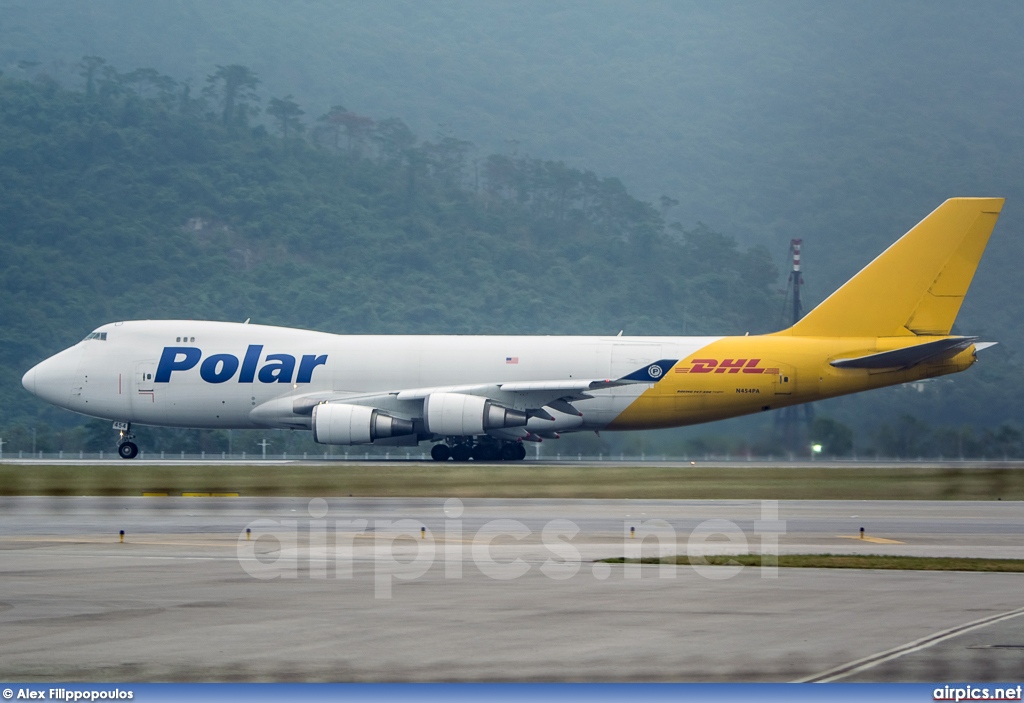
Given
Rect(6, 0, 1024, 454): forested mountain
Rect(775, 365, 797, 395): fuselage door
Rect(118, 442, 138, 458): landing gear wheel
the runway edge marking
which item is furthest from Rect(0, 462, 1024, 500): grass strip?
Rect(6, 0, 1024, 454): forested mountain

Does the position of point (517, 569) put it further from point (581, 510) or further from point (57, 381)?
point (57, 381)

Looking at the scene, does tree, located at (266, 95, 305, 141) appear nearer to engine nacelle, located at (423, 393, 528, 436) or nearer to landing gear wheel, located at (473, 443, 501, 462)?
landing gear wheel, located at (473, 443, 501, 462)

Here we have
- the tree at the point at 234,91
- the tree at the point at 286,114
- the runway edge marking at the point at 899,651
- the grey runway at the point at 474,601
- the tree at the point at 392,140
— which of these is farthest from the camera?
the tree at the point at 234,91

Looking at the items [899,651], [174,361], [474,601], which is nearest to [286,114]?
[174,361]

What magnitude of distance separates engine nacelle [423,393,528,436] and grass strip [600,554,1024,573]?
27.4 m

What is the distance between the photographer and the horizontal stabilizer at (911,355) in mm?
46094

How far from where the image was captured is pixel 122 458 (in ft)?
164

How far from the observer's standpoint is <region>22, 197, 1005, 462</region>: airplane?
47781mm

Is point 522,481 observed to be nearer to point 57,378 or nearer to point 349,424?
point 349,424

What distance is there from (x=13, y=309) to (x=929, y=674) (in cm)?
11922

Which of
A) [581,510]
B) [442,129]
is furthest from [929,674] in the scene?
[442,129]

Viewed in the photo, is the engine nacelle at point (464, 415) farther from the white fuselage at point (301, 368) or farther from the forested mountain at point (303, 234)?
the forested mountain at point (303, 234)

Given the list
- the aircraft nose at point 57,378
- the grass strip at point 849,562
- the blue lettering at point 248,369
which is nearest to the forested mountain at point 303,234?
the aircraft nose at point 57,378

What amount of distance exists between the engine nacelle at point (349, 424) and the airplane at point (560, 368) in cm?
10
